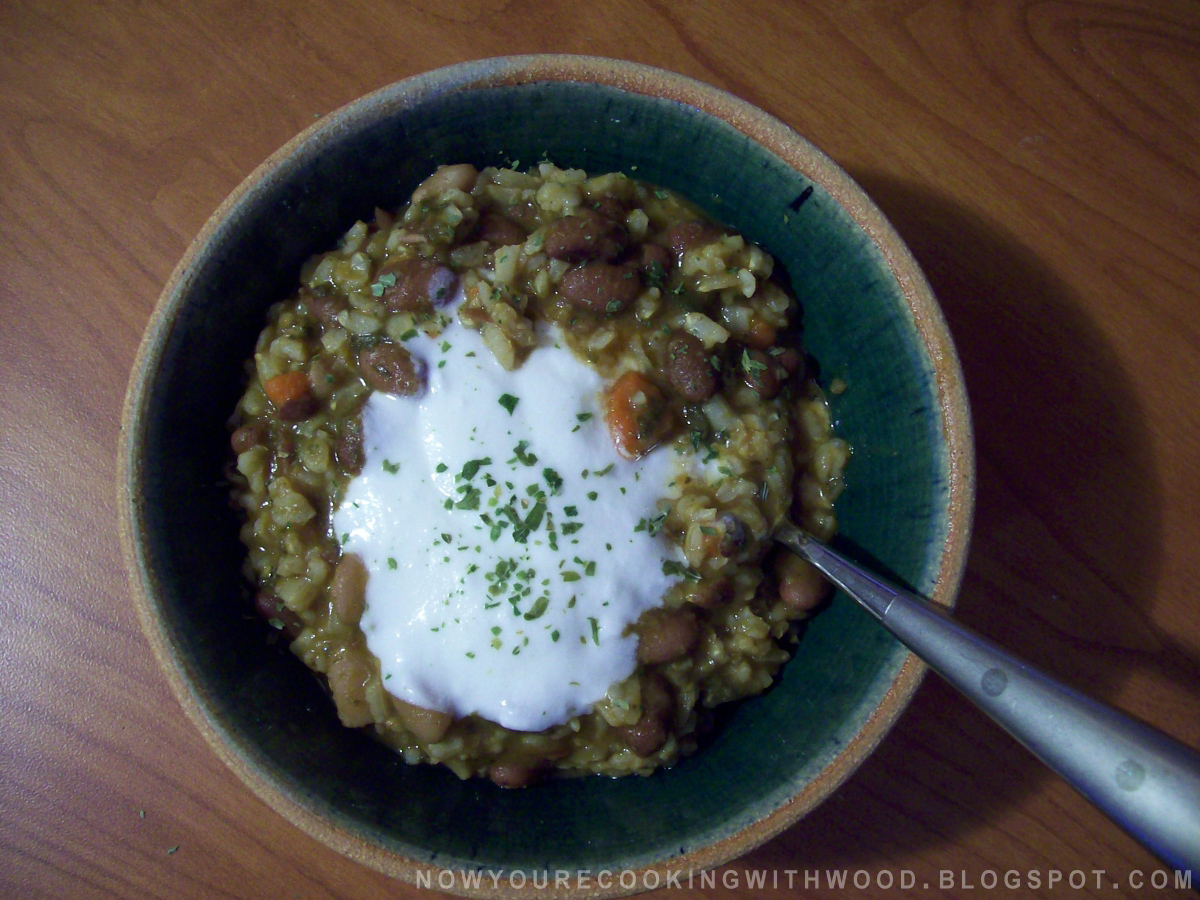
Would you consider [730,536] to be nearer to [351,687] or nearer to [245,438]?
[351,687]

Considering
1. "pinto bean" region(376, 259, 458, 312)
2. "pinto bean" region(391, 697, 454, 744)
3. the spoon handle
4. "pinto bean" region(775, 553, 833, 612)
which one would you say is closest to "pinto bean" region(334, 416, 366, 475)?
"pinto bean" region(376, 259, 458, 312)

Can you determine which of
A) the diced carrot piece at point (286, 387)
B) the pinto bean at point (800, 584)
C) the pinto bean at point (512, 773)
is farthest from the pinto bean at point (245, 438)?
the pinto bean at point (800, 584)

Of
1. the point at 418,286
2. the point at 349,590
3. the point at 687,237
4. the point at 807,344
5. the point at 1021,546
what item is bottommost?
the point at 1021,546

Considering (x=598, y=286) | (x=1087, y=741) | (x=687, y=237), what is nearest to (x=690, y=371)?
(x=598, y=286)

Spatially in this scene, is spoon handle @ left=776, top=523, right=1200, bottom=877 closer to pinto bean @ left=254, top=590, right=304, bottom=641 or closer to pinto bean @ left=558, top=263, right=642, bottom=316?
pinto bean @ left=558, top=263, right=642, bottom=316

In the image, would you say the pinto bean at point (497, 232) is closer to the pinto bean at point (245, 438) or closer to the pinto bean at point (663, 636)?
the pinto bean at point (245, 438)

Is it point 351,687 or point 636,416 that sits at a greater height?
point 636,416
